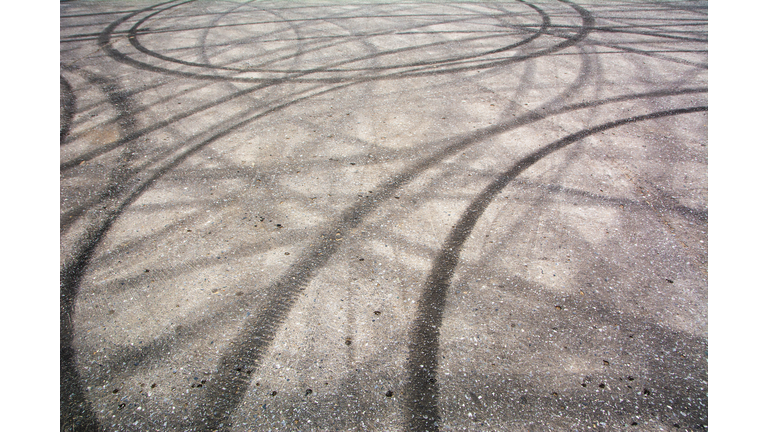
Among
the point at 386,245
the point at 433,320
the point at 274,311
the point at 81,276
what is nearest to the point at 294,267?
the point at 274,311

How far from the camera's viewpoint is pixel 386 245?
13.4 feet

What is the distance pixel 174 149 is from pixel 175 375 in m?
3.40

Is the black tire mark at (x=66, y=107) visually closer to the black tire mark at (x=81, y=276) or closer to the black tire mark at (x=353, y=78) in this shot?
the black tire mark at (x=353, y=78)

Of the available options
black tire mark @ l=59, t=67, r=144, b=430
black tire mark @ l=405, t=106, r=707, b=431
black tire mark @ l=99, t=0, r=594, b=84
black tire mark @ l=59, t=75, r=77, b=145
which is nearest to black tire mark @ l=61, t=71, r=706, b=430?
black tire mark @ l=59, t=67, r=144, b=430

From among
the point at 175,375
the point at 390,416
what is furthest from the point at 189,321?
the point at 390,416

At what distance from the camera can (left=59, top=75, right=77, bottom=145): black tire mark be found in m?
6.07

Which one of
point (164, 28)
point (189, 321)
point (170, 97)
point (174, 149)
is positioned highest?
point (164, 28)

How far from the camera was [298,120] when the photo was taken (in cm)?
628

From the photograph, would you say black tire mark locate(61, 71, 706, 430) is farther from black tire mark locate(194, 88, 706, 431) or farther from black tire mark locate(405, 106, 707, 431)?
black tire mark locate(405, 106, 707, 431)

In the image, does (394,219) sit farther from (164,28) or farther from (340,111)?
(164,28)

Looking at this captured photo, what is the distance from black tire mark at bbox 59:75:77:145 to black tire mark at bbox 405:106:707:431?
16.5 ft

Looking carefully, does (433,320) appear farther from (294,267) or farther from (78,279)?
(78,279)

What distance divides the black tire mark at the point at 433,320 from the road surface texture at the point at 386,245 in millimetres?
16

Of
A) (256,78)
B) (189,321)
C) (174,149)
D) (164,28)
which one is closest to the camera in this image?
(189,321)
